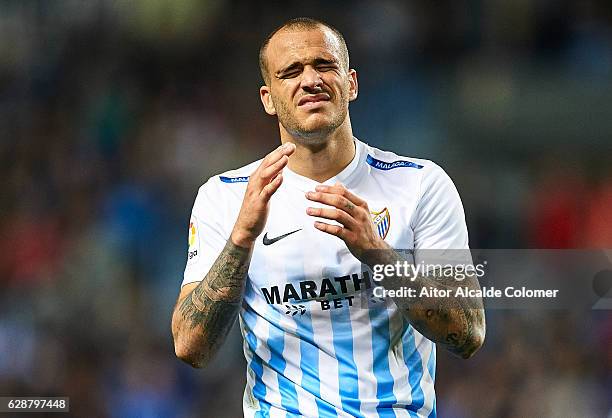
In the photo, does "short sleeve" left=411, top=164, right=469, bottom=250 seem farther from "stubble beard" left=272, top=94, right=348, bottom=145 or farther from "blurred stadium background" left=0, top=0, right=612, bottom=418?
"blurred stadium background" left=0, top=0, right=612, bottom=418

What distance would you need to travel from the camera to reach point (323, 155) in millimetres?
3100

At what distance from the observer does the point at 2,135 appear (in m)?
5.54

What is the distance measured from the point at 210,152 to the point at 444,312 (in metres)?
2.98

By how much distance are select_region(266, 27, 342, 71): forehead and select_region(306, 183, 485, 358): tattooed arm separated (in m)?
0.67

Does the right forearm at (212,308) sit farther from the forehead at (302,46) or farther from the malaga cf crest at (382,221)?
the forehead at (302,46)

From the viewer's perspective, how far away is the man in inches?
112

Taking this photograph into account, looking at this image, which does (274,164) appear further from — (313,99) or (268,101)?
(268,101)

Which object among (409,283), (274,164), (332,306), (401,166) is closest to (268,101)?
(401,166)

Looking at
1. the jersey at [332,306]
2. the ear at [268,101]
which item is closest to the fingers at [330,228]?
the jersey at [332,306]

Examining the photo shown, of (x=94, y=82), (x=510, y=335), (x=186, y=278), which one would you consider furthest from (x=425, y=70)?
(x=186, y=278)

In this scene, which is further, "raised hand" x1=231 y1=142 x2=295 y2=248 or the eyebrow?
the eyebrow

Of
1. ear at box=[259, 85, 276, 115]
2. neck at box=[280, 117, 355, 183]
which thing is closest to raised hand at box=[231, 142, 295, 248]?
neck at box=[280, 117, 355, 183]

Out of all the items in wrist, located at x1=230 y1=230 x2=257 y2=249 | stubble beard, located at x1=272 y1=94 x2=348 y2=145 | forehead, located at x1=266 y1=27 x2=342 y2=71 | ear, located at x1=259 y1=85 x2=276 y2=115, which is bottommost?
wrist, located at x1=230 y1=230 x2=257 y2=249

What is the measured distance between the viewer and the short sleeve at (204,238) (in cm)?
308
